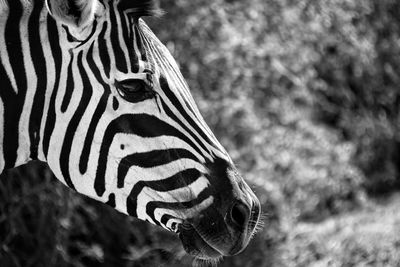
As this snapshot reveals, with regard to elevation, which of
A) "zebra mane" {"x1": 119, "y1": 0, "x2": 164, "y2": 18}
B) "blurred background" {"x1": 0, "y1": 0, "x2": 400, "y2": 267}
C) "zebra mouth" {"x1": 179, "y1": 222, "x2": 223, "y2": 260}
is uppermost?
"zebra mane" {"x1": 119, "y1": 0, "x2": 164, "y2": 18}

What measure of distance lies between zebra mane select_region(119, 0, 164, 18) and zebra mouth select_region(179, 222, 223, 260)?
0.87 meters

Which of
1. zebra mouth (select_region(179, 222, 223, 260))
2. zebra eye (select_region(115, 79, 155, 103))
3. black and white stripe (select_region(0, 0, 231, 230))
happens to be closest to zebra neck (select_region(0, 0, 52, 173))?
black and white stripe (select_region(0, 0, 231, 230))

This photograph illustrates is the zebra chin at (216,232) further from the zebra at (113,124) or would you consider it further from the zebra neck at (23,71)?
the zebra neck at (23,71)

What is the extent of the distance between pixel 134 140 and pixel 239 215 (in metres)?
0.50

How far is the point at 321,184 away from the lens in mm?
8305

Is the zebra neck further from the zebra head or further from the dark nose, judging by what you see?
the dark nose

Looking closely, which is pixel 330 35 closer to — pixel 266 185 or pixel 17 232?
pixel 266 185

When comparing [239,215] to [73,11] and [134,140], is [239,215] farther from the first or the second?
[73,11]

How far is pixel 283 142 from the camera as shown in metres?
7.76

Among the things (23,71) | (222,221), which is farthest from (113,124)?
(222,221)

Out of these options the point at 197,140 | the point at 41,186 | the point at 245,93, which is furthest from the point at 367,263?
the point at 197,140

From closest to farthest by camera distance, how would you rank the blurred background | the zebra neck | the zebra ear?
the zebra ear
the zebra neck
the blurred background

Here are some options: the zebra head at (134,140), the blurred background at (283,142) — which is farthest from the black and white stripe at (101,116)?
the blurred background at (283,142)

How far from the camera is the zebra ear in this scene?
3.27m
